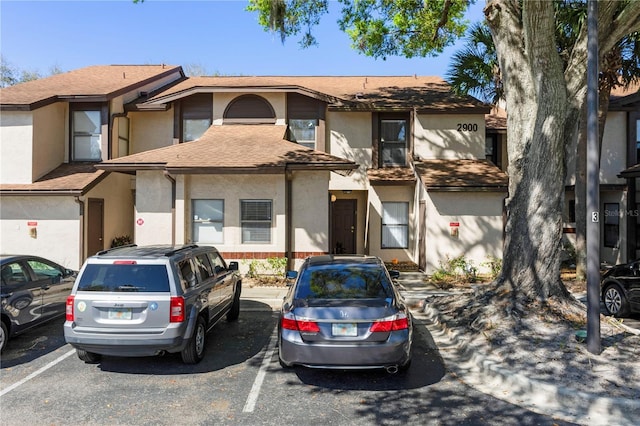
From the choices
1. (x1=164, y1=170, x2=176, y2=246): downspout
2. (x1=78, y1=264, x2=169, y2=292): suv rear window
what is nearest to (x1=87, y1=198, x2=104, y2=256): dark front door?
(x1=164, y1=170, x2=176, y2=246): downspout

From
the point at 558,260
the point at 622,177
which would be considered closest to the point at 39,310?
the point at 558,260

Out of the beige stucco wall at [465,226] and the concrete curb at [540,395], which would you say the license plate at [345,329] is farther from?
the beige stucco wall at [465,226]

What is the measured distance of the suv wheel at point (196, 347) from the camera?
6074 millimetres

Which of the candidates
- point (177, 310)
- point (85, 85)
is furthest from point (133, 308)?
point (85, 85)

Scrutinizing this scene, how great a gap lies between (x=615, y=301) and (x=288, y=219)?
8402 millimetres

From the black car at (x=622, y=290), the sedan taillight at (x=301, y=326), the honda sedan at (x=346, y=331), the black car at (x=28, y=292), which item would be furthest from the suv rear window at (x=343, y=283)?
the black car at (x=622, y=290)

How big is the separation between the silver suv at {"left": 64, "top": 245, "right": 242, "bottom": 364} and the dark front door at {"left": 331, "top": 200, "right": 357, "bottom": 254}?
10.5 meters

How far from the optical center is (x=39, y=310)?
736 cm

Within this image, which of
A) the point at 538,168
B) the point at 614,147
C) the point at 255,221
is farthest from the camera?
the point at 614,147

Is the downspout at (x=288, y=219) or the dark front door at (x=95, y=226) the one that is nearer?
the downspout at (x=288, y=219)

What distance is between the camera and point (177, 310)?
224 inches

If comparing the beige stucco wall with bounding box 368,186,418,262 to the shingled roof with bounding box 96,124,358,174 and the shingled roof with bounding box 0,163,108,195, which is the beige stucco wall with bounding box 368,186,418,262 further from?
the shingled roof with bounding box 0,163,108,195

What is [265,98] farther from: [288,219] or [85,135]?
[85,135]

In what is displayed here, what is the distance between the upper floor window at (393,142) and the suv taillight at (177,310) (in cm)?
1148
